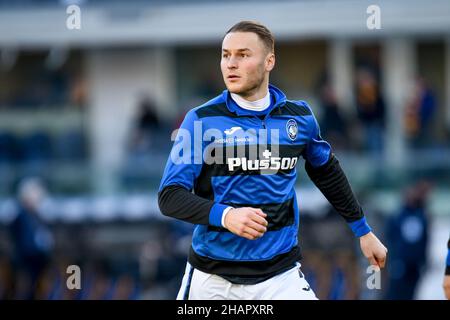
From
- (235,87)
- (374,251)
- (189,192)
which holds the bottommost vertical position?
(374,251)

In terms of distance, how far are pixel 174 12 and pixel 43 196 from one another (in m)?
4.82

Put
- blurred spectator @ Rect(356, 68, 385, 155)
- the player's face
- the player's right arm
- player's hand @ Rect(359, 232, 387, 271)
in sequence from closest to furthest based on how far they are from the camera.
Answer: the player's right arm → the player's face → player's hand @ Rect(359, 232, 387, 271) → blurred spectator @ Rect(356, 68, 385, 155)

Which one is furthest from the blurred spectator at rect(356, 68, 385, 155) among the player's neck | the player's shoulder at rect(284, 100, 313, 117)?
the player's neck

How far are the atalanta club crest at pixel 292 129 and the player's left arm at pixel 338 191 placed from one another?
6.6 inches

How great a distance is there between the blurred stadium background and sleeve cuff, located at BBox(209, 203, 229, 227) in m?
7.28

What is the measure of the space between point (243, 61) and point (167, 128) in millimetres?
11864

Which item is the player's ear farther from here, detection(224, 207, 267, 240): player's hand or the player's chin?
detection(224, 207, 267, 240): player's hand

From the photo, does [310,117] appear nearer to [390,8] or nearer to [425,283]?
[425,283]

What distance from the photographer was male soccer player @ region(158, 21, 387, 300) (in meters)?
5.10

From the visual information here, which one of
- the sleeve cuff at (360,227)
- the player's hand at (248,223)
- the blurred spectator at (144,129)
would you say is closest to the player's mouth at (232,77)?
the player's hand at (248,223)

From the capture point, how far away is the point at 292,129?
532 cm

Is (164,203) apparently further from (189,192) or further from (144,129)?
(144,129)

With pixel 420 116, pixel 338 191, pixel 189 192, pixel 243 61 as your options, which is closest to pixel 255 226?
pixel 189 192

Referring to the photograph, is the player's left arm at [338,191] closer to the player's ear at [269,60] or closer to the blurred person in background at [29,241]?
the player's ear at [269,60]
